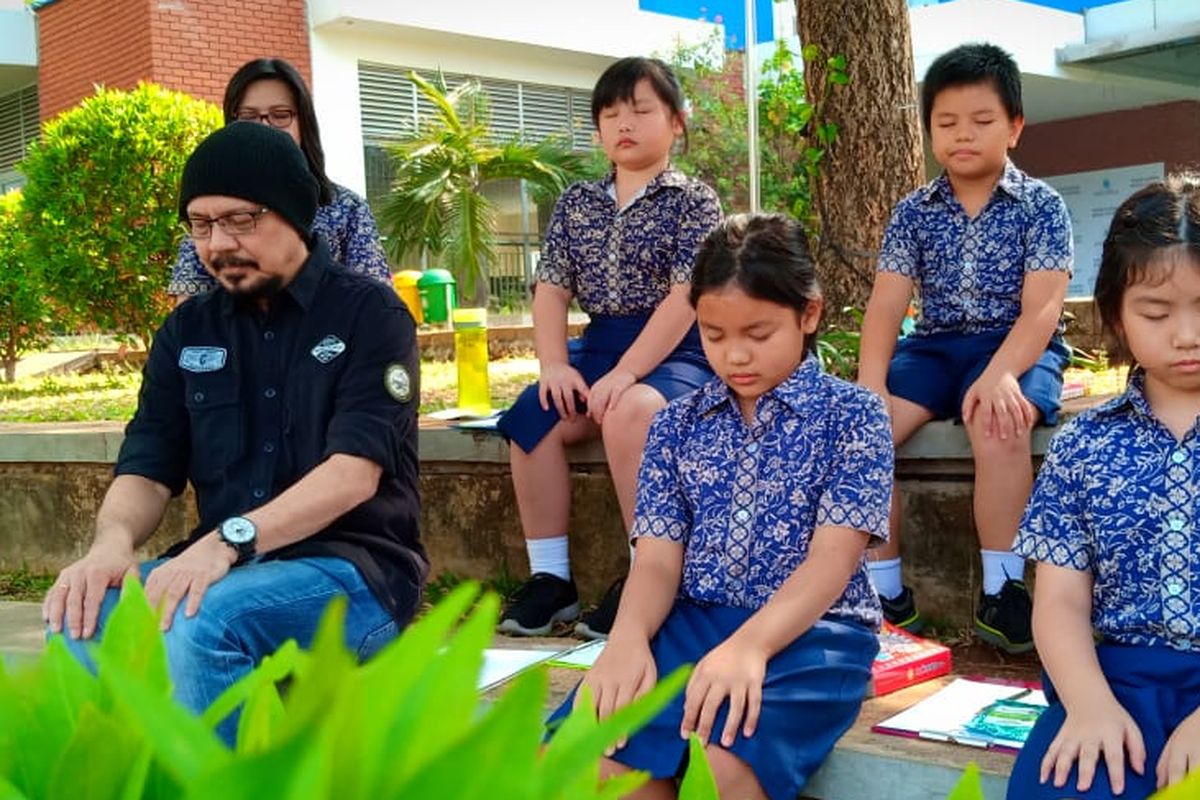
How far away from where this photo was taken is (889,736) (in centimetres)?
250

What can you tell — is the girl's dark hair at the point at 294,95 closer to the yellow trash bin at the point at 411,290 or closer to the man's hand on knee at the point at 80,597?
the man's hand on knee at the point at 80,597

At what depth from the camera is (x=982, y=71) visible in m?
3.24

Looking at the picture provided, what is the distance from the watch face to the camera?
249 cm

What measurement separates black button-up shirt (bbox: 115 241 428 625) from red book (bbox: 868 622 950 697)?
98 centimetres

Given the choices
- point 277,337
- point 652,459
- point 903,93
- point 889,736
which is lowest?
point 889,736

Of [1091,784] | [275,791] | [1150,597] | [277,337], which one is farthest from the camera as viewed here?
[277,337]

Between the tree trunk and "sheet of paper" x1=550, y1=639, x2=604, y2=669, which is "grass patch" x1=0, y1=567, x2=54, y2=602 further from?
the tree trunk

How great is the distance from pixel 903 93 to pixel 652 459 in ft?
8.17

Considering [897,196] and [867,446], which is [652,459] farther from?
[897,196]

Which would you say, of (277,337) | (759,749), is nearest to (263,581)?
(277,337)

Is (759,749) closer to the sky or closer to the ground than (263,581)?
closer to the ground

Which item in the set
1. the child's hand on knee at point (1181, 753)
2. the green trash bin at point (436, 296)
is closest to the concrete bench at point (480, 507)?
the child's hand on knee at point (1181, 753)

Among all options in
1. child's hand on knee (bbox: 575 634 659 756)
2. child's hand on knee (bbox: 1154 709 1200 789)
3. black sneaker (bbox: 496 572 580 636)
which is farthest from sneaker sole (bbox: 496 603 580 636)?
child's hand on knee (bbox: 1154 709 1200 789)

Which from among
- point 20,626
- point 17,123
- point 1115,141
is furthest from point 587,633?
point 1115,141
